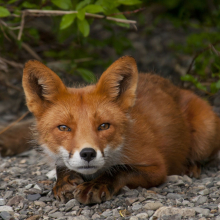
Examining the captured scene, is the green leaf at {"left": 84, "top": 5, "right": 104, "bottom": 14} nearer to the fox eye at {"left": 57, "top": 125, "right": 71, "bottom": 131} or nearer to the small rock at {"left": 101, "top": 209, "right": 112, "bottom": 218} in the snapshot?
the fox eye at {"left": 57, "top": 125, "right": 71, "bottom": 131}

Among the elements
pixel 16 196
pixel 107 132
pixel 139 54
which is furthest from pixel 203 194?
pixel 139 54

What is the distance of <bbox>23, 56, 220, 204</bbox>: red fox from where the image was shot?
347cm

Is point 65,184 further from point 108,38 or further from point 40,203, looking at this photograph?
point 108,38

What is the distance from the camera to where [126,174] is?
3842 mm

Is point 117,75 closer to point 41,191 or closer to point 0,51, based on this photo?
point 41,191

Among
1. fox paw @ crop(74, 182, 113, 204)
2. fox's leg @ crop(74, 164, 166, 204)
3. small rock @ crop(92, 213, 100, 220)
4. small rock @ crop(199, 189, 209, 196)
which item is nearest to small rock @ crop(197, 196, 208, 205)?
small rock @ crop(199, 189, 209, 196)

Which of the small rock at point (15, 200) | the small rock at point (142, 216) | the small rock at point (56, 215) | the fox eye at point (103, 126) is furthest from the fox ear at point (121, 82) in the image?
the small rock at point (15, 200)

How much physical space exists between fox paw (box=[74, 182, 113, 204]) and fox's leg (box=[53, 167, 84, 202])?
0.51 feet

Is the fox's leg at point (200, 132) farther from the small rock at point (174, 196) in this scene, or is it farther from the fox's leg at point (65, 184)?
the fox's leg at point (65, 184)

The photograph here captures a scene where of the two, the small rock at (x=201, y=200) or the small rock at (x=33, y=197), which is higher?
the small rock at (x=33, y=197)

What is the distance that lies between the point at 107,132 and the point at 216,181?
1509mm

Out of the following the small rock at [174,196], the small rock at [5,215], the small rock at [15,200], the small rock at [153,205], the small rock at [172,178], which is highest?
the small rock at [15,200]

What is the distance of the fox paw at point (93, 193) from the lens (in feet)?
11.6

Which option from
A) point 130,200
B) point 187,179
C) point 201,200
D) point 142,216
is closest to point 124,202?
point 130,200
